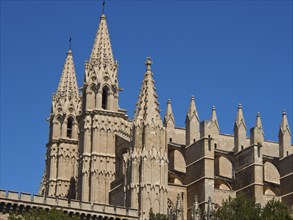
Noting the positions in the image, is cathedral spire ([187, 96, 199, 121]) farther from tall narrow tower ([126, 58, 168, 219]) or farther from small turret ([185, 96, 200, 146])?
tall narrow tower ([126, 58, 168, 219])

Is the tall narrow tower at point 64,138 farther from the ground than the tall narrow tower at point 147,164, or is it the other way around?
the tall narrow tower at point 64,138

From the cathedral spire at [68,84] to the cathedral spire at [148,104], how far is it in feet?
41.0

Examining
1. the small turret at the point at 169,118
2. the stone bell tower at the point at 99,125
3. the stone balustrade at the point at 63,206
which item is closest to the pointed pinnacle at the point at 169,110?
the small turret at the point at 169,118

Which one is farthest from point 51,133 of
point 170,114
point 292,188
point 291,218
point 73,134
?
point 291,218

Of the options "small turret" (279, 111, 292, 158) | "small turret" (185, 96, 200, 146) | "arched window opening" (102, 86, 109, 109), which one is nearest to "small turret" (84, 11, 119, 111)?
"arched window opening" (102, 86, 109, 109)

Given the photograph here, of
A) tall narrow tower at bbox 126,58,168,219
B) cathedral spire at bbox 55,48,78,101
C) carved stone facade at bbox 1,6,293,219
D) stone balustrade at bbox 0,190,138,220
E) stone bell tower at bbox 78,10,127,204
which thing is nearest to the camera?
stone balustrade at bbox 0,190,138,220

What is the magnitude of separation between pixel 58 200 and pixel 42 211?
866 cm

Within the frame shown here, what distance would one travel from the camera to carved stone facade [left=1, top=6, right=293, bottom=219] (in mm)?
71438

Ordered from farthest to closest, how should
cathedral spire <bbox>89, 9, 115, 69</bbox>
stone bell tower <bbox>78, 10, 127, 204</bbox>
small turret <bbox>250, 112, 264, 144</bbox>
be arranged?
cathedral spire <bbox>89, 9, 115, 69</bbox> < small turret <bbox>250, 112, 264, 144</bbox> < stone bell tower <bbox>78, 10, 127, 204</bbox>

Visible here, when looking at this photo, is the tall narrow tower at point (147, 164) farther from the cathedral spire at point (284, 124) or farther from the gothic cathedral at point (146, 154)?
the cathedral spire at point (284, 124)

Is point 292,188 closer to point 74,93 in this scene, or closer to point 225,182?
point 225,182

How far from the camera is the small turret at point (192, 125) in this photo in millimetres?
78188

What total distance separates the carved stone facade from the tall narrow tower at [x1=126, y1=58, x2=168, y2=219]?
0.22ft

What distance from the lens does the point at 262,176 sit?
75562 millimetres
